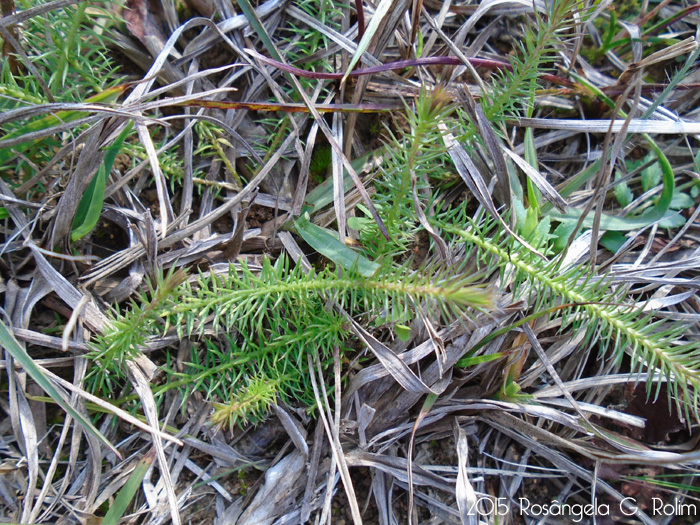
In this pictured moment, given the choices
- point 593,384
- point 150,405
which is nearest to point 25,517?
point 150,405

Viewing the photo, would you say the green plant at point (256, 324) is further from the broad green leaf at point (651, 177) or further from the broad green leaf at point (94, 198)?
the broad green leaf at point (651, 177)

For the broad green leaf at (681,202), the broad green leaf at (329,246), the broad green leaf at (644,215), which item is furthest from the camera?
the broad green leaf at (681,202)

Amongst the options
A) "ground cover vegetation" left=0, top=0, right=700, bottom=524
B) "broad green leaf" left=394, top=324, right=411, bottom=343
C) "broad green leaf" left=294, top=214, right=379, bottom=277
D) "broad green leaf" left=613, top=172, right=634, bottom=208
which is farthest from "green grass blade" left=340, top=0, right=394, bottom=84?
"broad green leaf" left=613, top=172, right=634, bottom=208

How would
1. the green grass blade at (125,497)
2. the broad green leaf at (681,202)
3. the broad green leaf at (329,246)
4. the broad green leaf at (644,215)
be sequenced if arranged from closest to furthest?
the green grass blade at (125,497) → the broad green leaf at (329,246) → the broad green leaf at (644,215) → the broad green leaf at (681,202)

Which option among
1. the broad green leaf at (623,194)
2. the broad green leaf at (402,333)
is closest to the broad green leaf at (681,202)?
the broad green leaf at (623,194)

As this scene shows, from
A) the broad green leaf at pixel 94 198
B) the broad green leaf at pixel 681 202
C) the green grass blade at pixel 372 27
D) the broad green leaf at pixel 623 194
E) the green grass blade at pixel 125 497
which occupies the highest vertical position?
the green grass blade at pixel 372 27

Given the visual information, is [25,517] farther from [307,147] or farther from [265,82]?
[265,82]

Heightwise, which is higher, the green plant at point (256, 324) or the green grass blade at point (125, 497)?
the green plant at point (256, 324)

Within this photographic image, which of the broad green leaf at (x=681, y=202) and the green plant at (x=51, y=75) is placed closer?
the green plant at (x=51, y=75)
